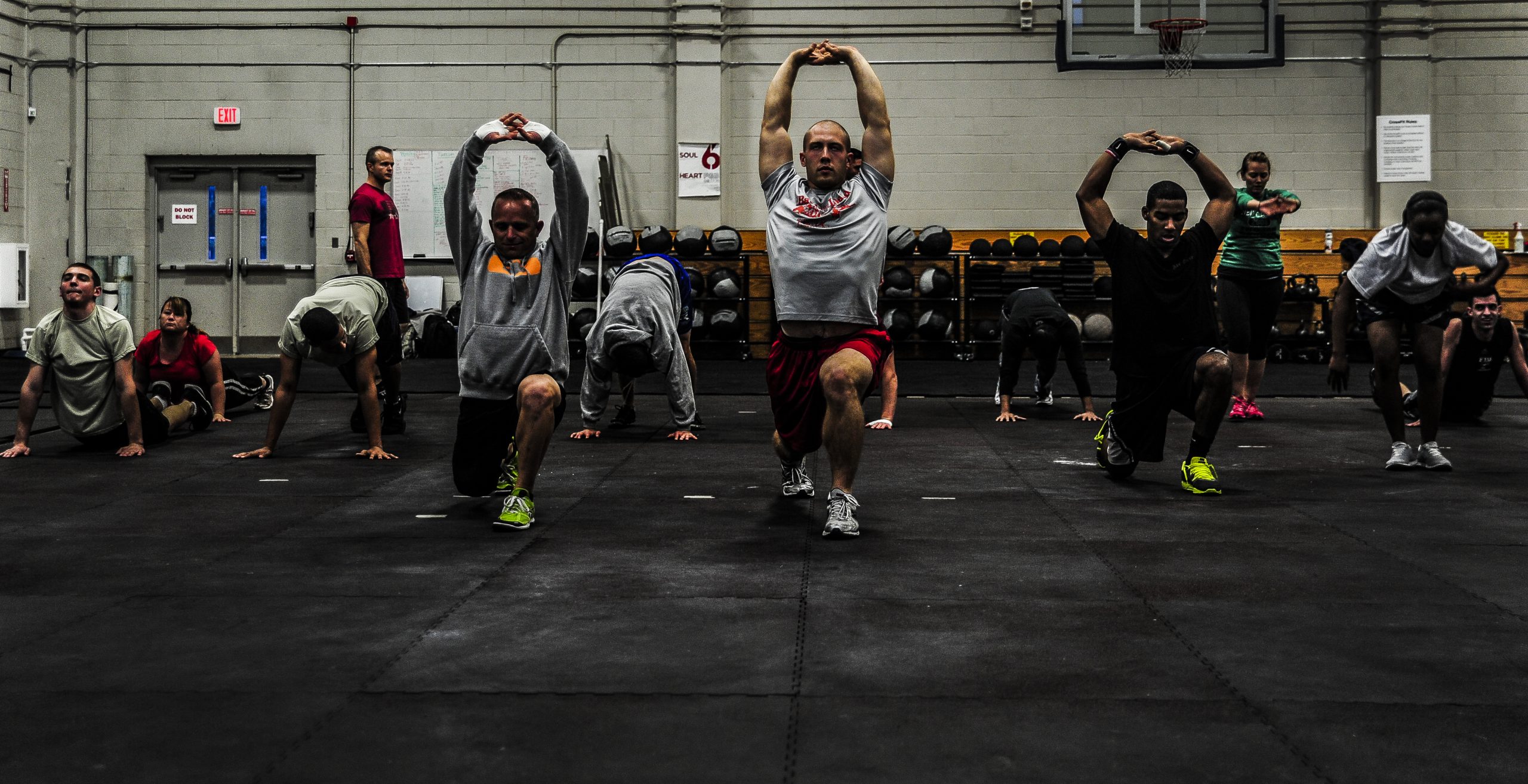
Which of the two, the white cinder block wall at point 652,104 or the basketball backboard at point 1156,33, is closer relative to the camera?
the basketball backboard at point 1156,33

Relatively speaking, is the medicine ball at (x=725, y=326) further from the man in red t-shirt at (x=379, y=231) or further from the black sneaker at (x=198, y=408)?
the black sneaker at (x=198, y=408)

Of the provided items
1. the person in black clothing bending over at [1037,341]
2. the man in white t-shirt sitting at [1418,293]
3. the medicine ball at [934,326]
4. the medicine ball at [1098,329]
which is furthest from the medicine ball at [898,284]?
the man in white t-shirt sitting at [1418,293]

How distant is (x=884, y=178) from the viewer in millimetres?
4297

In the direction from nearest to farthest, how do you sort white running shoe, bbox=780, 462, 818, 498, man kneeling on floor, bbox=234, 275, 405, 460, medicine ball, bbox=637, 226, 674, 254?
white running shoe, bbox=780, 462, 818, 498
man kneeling on floor, bbox=234, 275, 405, 460
medicine ball, bbox=637, 226, 674, 254

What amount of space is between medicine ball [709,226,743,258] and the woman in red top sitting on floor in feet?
20.9

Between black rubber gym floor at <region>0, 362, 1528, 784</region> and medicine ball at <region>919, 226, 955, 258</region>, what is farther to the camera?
medicine ball at <region>919, 226, 955, 258</region>

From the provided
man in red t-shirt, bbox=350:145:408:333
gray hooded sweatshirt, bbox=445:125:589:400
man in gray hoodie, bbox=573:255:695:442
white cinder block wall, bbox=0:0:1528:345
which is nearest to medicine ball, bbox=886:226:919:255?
white cinder block wall, bbox=0:0:1528:345

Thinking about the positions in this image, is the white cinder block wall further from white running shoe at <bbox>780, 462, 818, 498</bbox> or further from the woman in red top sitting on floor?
white running shoe at <bbox>780, 462, 818, 498</bbox>

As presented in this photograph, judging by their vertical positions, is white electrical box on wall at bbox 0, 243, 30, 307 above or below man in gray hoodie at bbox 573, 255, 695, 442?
above

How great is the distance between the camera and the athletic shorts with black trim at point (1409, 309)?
5.45 metres

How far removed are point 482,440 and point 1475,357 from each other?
225 inches

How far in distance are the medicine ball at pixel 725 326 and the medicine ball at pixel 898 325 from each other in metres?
1.44

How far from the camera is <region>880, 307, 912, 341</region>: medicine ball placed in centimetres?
1307

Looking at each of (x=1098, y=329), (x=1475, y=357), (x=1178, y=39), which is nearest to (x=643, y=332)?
(x=1475, y=357)
